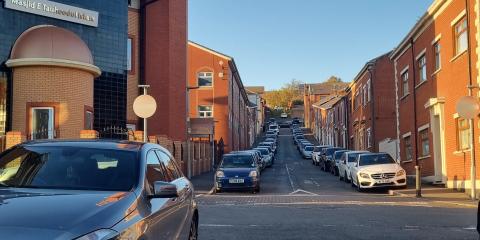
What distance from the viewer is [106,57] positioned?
79.0ft

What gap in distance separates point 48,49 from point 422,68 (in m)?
16.8

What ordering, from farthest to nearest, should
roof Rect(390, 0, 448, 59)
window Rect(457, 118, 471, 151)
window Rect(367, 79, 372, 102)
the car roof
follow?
window Rect(367, 79, 372, 102) → roof Rect(390, 0, 448, 59) → window Rect(457, 118, 471, 151) → the car roof

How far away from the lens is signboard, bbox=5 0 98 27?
21.0m

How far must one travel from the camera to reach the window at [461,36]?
67.3ft

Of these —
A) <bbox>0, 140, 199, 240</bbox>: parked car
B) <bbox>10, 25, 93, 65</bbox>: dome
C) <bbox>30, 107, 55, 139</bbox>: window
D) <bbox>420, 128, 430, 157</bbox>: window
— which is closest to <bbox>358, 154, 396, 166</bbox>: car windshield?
<bbox>420, 128, 430, 157</bbox>: window

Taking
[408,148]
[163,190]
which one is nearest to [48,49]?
[163,190]

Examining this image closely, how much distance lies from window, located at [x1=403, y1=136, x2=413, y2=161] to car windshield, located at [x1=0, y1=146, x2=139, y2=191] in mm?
25610

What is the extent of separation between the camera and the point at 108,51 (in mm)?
24172

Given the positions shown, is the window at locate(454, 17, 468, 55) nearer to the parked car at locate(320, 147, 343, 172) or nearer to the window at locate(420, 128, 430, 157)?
the window at locate(420, 128, 430, 157)

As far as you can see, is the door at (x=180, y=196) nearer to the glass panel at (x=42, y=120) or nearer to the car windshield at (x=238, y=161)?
the glass panel at (x=42, y=120)

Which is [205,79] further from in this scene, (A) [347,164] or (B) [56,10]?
(B) [56,10]

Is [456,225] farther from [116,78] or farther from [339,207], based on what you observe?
[116,78]

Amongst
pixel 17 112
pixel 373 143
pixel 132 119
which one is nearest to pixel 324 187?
pixel 132 119

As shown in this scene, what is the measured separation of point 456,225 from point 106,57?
671 inches
